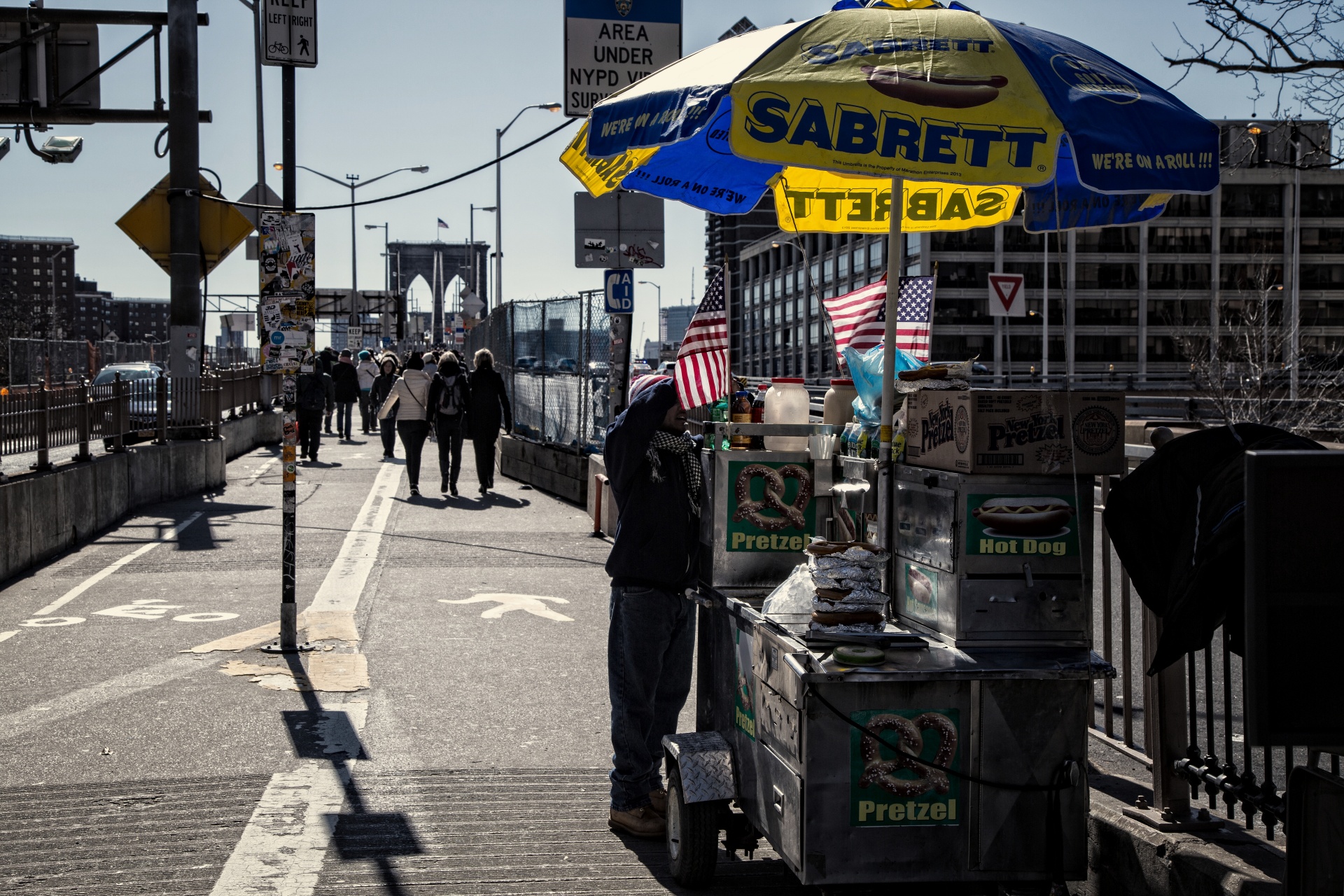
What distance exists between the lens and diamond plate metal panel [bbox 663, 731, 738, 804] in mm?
4941

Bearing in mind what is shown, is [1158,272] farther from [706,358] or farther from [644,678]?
[644,678]

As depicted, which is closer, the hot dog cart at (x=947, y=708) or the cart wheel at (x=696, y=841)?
the hot dog cart at (x=947, y=708)

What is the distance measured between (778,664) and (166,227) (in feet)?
53.6

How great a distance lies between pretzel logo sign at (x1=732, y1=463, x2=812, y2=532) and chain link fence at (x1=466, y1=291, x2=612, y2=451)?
11.2 m

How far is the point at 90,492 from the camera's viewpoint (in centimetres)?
1534

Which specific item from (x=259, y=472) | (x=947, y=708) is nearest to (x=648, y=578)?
(x=947, y=708)

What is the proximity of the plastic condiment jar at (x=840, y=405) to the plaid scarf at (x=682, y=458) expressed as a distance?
1.92 feet

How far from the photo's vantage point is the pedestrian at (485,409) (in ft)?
63.8

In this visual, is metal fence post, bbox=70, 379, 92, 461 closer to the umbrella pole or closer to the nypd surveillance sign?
the nypd surveillance sign

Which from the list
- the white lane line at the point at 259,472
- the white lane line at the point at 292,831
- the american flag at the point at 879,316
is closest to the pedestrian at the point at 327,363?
the white lane line at the point at 259,472

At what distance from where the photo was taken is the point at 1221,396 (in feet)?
117

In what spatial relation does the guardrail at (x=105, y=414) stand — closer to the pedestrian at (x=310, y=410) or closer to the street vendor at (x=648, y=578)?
the pedestrian at (x=310, y=410)

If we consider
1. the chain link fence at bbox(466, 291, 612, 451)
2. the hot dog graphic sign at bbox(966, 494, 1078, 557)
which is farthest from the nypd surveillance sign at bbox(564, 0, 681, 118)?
the hot dog graphic sign at bbox(966, 494, 1078, 557)

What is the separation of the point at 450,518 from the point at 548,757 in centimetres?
1046
